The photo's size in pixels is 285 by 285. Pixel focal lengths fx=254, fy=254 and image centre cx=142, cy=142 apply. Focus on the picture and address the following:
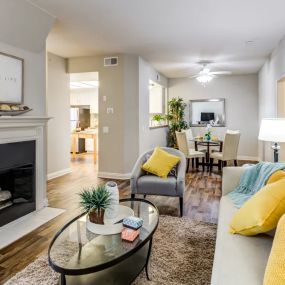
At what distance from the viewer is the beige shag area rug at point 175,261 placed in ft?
6.29

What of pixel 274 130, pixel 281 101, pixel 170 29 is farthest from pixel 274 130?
pixel 170 29

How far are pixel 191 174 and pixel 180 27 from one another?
124 inches

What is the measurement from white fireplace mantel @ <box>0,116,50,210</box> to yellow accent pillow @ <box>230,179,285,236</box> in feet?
8.01

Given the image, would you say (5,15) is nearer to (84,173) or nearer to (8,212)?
(8,212)

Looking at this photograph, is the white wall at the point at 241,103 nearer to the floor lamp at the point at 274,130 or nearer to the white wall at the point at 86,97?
the white wall at the point at 86,97

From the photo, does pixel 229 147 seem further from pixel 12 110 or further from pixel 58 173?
pixel 12 110

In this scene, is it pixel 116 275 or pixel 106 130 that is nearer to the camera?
pixel 116 275

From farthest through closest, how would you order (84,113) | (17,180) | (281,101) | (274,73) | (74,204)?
(84,113) < (274,73) < (281,101) < (74,204) < (17,180)

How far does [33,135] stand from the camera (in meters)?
3.24

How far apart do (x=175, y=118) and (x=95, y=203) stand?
6.32 metres

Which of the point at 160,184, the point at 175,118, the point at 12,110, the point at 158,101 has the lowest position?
the point at 160,184

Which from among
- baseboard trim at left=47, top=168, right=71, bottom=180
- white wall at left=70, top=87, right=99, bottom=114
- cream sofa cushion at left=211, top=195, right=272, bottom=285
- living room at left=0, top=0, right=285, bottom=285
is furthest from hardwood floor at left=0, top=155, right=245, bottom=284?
white wall at left=70, top=87, right=99, bottom=114

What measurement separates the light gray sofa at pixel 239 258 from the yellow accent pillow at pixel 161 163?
4.87ft

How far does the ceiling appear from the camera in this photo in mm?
3049
